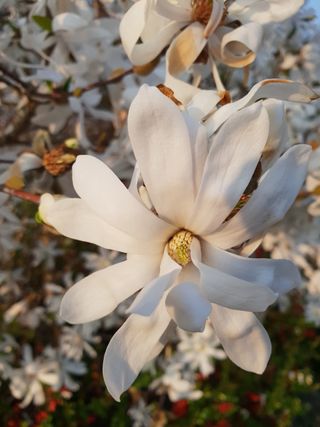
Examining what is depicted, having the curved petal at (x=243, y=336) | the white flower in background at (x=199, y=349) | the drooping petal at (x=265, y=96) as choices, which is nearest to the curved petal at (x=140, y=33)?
the drooping petal at (x=265, y=96)

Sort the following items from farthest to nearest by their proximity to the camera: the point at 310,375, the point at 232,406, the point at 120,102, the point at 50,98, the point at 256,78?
the point at 310,375
the point at 232,406
the point at 256,78
the point at 120,102
the point at 50,98

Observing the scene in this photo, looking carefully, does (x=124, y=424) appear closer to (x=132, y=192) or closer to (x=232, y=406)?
(x=232, y=406)

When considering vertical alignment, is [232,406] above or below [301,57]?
below

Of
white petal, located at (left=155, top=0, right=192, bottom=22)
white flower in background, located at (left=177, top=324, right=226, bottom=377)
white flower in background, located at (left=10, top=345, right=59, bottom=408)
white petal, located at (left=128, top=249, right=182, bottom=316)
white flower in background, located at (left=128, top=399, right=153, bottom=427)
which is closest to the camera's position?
white petal, located at (left=128, top=249, right=182, bottom=316)

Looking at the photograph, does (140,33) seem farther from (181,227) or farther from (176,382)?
(176,382)

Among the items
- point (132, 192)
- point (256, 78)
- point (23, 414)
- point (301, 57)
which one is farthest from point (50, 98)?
point (23, 414)

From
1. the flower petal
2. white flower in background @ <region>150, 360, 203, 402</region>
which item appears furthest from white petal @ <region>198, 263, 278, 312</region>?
white flower in background @ <region>150, 360, 203, 402</region>

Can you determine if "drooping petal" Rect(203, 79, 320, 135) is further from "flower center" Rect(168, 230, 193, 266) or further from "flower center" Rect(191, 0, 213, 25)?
"flower center" Rect(191, 0, 213, 25)
